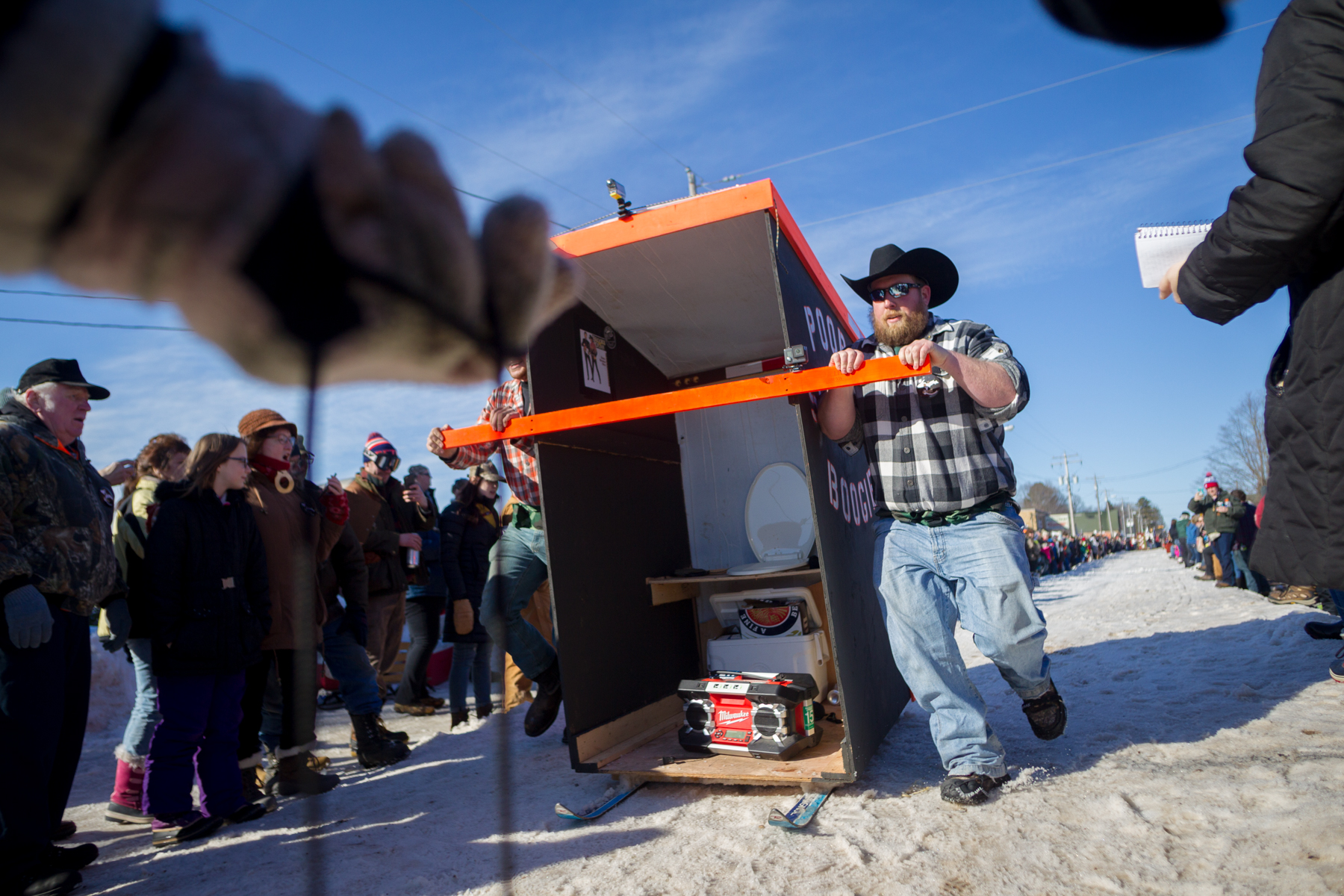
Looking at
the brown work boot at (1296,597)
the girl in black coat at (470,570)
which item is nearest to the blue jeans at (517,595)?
the girl in black coat at (470,570)

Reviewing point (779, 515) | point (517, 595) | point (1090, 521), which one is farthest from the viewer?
point (1090, 521)

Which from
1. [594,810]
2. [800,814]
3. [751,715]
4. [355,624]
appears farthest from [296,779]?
[800,814]

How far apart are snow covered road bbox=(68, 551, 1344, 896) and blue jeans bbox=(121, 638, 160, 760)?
323 millimetres

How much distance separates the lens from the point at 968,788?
2.26m

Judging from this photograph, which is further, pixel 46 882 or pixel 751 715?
pixel 751 715

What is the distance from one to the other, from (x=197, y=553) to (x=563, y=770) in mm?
1775

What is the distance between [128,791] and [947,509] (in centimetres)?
359

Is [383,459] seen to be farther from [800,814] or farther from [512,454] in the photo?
[800,814]

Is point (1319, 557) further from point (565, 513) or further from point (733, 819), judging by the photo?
point (565, 513)

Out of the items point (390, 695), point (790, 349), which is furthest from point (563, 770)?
point (390, 695)

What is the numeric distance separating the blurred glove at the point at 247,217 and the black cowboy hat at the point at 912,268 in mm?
1340

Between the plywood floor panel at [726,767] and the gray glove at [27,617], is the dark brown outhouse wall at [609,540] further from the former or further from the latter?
the gray glove at [27,617]

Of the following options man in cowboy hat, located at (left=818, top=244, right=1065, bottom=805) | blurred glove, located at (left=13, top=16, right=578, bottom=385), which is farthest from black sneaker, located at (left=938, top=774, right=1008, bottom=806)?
blurred glove, located at (left=13, top=16, right=578, bottom=385)

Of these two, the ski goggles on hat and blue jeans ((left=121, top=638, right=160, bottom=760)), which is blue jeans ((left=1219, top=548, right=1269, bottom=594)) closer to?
the ski goggles on hat
